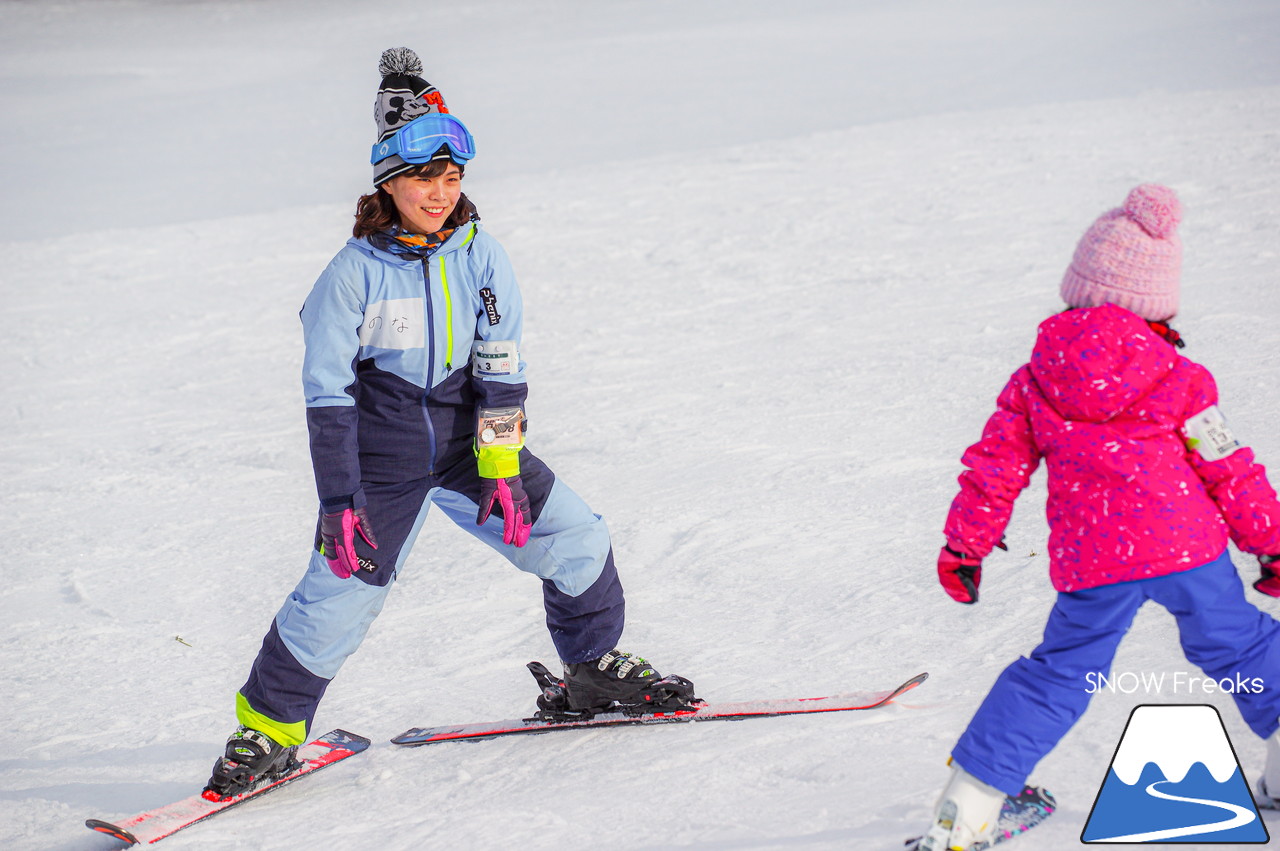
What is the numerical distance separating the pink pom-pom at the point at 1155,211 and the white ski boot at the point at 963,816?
40.7 inches

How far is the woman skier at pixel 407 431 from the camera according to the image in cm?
282

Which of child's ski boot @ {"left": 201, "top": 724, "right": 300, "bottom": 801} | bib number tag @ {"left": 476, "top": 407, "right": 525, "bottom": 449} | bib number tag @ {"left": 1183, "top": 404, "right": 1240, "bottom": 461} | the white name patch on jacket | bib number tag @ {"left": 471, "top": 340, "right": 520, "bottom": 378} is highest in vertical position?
the white name patch on jacket

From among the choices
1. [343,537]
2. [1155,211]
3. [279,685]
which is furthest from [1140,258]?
[279,685]

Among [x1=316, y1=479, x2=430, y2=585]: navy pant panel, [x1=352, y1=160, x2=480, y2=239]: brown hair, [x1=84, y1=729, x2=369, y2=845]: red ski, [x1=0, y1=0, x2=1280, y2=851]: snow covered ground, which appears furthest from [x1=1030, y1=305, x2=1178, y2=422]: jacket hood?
[x1=84, y1=729, x2=369, y2=845]: red ski

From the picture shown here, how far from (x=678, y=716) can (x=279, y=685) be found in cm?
101

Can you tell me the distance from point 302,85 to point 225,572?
17779mm

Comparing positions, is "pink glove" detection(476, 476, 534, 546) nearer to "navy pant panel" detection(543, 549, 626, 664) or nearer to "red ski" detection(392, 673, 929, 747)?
"navy pant panel" detection(543, 549, 626, 664)

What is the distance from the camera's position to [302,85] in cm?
2061

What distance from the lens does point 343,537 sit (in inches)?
112

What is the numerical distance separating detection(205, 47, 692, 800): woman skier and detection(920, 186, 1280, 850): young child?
1.15m

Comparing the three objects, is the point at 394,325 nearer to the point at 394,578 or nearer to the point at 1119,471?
the point at 394,578

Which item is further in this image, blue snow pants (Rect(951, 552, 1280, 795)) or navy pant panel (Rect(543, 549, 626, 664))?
navy pant panel (Rect(543, 549, 626, 664))

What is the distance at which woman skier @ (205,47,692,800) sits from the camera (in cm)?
282

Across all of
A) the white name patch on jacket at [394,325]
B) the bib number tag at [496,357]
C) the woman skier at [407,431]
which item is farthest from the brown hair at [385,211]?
the bib number tag at [496,357]
